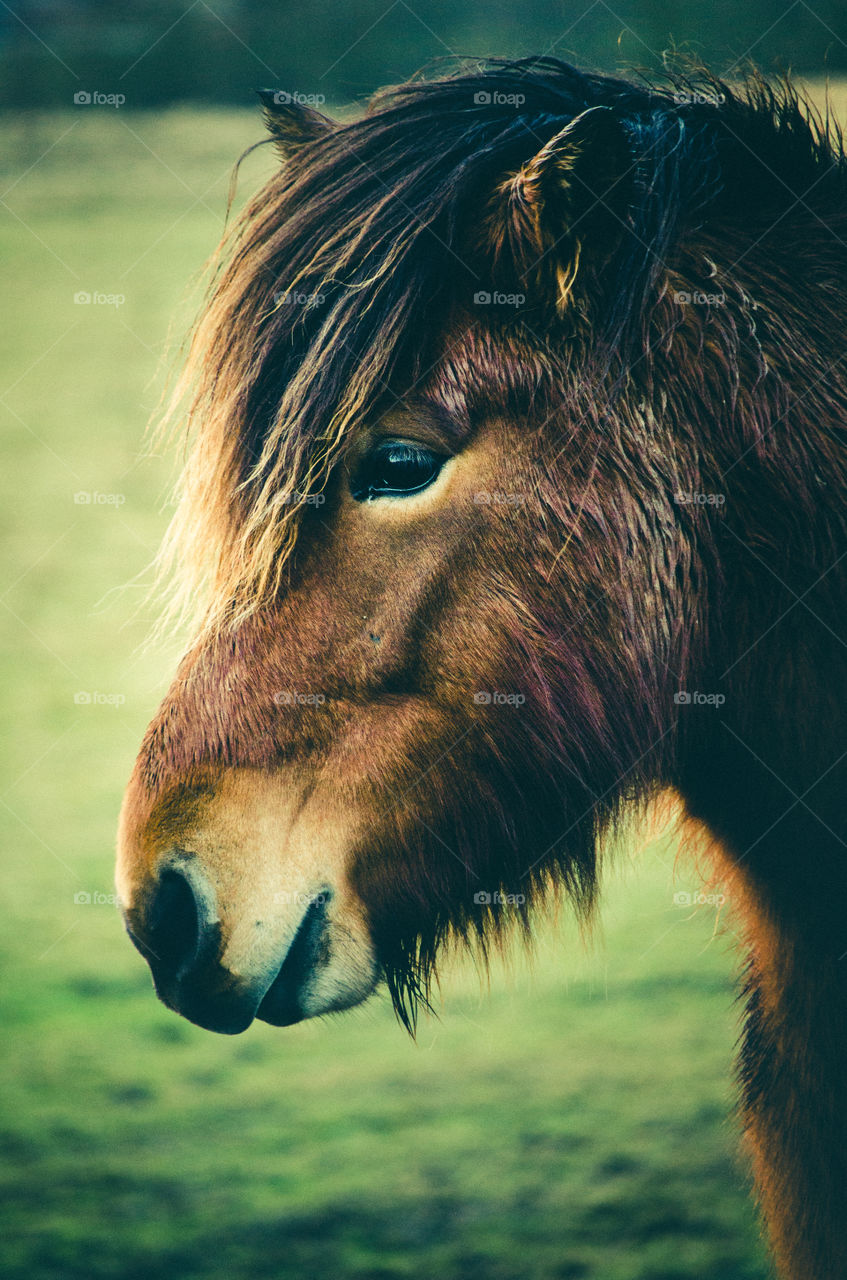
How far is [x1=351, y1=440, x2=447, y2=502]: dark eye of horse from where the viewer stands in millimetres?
986

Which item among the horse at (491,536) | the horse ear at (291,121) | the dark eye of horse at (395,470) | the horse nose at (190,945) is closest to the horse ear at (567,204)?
the horse at (491,536)

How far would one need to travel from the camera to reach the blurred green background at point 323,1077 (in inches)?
82.3

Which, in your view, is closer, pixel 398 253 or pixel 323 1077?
pixel 398 253

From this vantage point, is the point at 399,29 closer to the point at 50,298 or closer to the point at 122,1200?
the point at 50,298

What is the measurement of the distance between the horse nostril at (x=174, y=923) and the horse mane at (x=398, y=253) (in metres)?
0.28

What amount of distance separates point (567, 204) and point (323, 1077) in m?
2.54

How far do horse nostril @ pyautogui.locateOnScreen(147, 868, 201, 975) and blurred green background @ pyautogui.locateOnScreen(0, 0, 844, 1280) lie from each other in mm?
262

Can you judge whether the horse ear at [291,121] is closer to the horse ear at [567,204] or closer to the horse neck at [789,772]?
the horse ear at [567,204]

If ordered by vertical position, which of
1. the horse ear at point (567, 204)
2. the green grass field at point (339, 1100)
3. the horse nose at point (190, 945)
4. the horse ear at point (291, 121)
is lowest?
the green grass field at point (339, 1100)

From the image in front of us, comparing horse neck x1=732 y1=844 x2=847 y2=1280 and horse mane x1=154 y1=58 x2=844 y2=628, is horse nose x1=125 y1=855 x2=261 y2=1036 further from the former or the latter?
horse neck x1=732 y1=844 x2=847 y2=1280

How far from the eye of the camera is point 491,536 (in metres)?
1.00

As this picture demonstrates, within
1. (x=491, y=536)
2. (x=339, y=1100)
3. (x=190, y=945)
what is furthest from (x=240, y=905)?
(x=339, y=1100)

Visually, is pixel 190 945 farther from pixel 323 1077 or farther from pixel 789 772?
pixel 323 1077

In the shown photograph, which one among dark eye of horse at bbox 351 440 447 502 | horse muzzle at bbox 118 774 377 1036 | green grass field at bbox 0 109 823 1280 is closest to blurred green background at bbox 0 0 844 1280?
green grass field at bbox 0 109 823 1280
